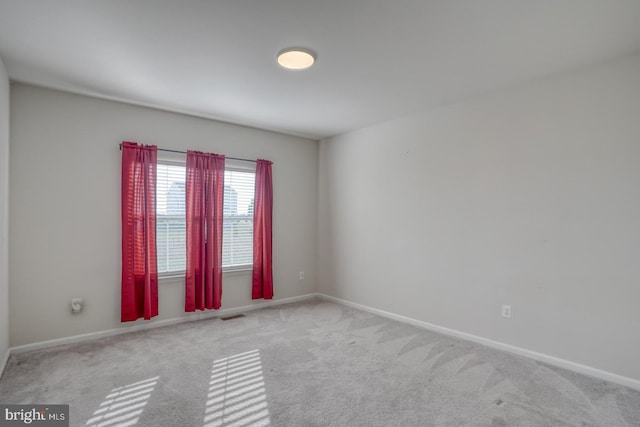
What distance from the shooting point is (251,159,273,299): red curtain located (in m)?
4.51

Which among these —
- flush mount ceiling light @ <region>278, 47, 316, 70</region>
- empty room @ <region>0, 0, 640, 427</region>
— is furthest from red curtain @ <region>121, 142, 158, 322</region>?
flush mount ceiling light @ <region>278, 47, 316, 70</region>

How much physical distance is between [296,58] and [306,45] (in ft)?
0.58

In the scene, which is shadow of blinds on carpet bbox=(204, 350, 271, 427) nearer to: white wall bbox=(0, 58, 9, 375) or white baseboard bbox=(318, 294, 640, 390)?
white wall bbox=(0, 58, 9, 375)

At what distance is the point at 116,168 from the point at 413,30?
311cm

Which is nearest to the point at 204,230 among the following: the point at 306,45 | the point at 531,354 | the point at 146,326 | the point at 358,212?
the point at 146,326

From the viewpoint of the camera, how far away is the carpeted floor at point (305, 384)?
6.87 ft

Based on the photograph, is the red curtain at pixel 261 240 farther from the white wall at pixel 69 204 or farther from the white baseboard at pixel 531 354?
the white baseboard at pixel 531 354

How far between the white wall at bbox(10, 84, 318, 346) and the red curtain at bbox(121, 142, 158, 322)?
0.35 ft

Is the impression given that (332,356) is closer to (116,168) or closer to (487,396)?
(487,396)

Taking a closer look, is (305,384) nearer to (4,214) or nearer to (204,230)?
(204,230)

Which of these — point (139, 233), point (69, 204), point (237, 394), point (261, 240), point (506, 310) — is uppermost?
point (69, 204)

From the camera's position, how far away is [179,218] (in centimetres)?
390

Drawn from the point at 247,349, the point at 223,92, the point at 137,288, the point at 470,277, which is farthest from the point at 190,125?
the point at 470,277

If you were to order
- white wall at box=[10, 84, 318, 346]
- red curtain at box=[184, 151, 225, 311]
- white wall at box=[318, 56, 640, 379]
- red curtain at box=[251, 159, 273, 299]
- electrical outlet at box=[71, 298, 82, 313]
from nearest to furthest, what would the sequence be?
white wall at box=[318, 56, 640, 379] < white wall at box=[10, 84, 318, 346] < electrical outlet at box=[71, 298, 82, 313] < red curtain at box=[184, 151, 225, 311] < red curtain at box=[251, 159, 273, 299]
